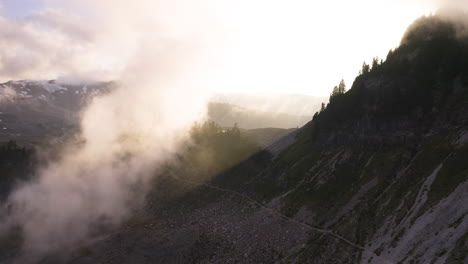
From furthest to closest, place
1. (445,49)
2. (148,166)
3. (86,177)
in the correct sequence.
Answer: (148,166)
(86,177)
(445,49)

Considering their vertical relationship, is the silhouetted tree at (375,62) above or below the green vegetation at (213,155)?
above

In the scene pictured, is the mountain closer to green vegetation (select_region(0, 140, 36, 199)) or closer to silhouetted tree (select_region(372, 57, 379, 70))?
silhouetted tree (select_region(372, 57, 379, 70))

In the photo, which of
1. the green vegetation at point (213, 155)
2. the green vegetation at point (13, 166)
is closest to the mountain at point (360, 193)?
the green vegetation at point (213, 155)

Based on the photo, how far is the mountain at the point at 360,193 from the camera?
6031 centimetres

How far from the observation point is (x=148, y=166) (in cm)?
16750

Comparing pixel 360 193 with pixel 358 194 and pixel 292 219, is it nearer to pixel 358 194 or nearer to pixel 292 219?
pixel 358 194

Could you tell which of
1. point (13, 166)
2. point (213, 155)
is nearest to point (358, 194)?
point (213, 155)

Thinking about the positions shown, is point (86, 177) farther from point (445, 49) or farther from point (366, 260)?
point (445, 49)

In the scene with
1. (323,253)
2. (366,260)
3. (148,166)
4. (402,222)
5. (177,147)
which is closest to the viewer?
(366,260)

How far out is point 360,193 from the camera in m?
79.9

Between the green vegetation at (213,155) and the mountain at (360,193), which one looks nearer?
the mountain at (360,193)

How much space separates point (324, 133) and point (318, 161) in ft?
56.0

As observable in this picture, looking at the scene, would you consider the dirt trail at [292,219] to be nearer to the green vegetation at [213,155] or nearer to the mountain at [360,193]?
the mountain at [360,193]

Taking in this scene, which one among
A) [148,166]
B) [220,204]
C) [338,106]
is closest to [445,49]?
[338,106]
